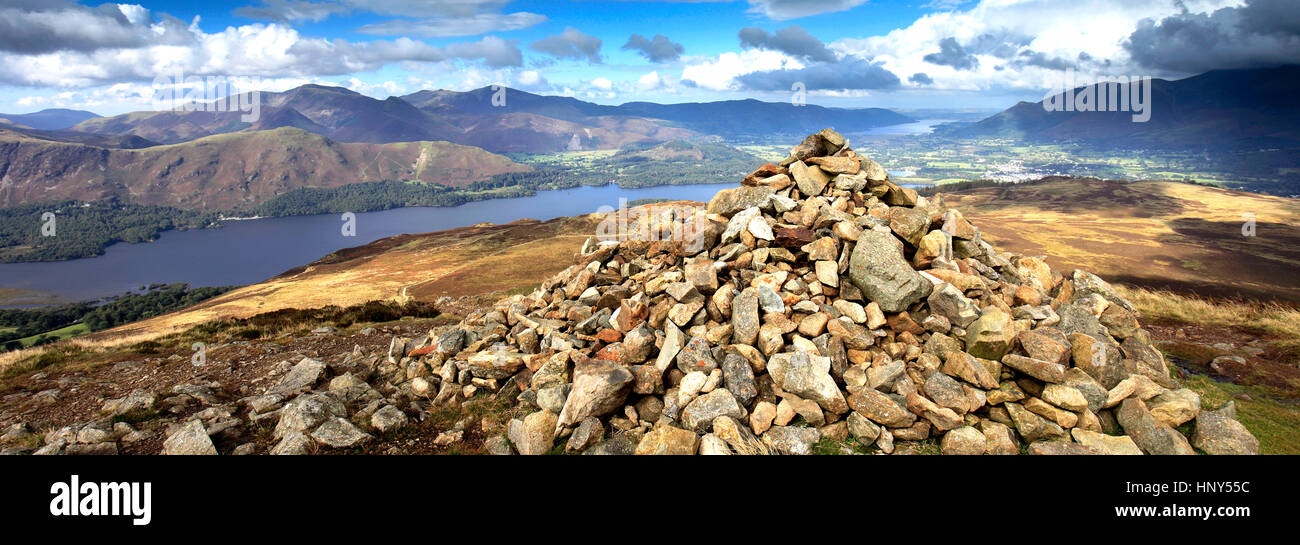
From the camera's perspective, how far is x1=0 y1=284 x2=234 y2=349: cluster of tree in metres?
95.0

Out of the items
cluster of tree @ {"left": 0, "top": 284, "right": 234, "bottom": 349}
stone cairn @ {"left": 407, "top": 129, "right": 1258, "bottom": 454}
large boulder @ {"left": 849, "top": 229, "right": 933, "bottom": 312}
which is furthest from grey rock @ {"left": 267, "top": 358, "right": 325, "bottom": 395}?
cluster of tree @ {"left": 0, "top": 284, "right": 234, "bottom": 349}

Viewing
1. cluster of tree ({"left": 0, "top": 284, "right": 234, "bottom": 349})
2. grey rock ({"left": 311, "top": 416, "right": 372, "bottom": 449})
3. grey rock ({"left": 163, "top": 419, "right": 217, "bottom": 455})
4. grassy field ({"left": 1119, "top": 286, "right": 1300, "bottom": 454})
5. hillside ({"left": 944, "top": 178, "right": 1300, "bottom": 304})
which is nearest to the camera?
grey rock ({"left": 163, "top": 419, "right": 217, "bottom": 455})

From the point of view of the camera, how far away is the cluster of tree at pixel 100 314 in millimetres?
95000

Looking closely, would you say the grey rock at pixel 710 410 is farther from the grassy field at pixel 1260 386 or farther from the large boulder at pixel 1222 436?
the grassy field at pixel 1260 386

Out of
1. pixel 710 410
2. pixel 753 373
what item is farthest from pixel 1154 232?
pixel 710 410

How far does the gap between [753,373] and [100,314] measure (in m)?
139

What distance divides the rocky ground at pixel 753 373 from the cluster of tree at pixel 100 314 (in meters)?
107

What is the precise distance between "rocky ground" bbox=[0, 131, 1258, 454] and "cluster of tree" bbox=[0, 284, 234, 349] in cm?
10684

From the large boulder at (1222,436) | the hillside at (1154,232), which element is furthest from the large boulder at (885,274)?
the hillside at (1154,232)

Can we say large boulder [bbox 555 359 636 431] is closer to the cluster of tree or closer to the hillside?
the hillside

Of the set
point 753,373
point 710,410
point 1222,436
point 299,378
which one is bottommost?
point 299,378

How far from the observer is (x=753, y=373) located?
11.2 meters

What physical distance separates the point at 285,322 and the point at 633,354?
2129 cm

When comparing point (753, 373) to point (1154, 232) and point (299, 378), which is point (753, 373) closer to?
point (299, 378)
